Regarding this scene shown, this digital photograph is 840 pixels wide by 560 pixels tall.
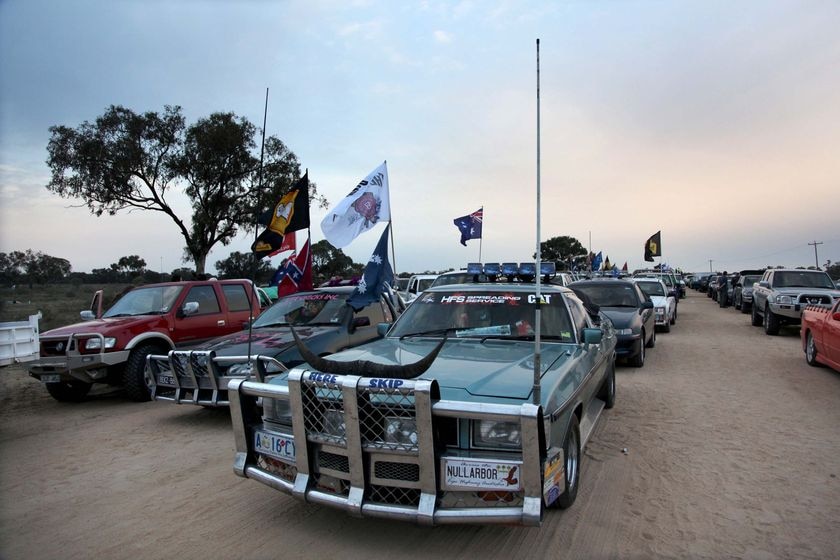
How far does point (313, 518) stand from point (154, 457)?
251 centimetres

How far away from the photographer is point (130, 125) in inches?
760

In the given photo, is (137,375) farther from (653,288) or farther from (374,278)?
(653,288)

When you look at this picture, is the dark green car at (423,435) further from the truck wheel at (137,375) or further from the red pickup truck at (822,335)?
the red pickup truck at (822,335)

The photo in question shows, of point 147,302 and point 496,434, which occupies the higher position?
point 147,302

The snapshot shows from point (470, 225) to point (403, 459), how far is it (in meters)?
14.6

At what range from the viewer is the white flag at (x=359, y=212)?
7234 millimetres

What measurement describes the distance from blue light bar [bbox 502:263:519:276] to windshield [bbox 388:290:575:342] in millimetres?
1298

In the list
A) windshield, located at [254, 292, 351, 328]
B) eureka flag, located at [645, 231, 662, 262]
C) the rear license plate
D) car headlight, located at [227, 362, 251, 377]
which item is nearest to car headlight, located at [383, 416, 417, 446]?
car headlight, located at [227, 362, 251, 377]

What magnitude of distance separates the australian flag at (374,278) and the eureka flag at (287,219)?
2.21 metres

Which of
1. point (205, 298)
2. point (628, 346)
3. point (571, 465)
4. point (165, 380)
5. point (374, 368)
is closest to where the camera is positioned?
point (374, 368)

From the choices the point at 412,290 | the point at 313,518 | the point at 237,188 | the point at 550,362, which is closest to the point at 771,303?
the point at 412,290

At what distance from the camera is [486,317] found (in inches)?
205

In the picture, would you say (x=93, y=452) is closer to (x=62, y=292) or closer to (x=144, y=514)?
(x=144, y=514)

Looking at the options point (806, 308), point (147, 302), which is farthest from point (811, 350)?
point (147, 302)
